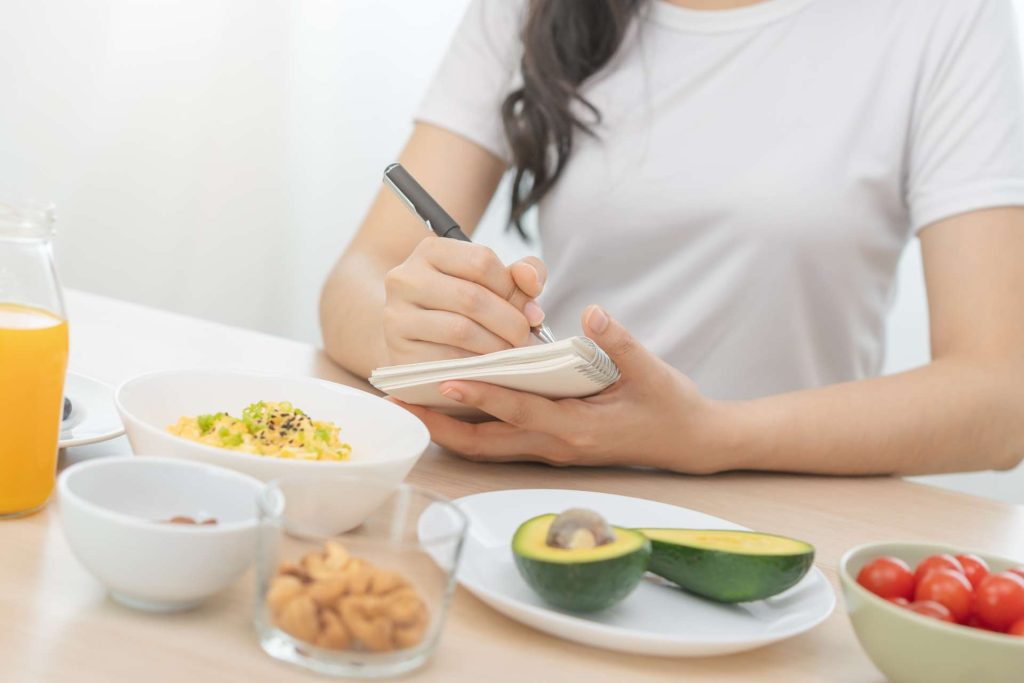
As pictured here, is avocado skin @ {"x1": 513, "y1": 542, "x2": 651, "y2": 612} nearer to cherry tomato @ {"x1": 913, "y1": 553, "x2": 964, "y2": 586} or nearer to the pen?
cherry tomato @ {"x1": 913, "y1": 553, "x2": 964, "y2": 586}

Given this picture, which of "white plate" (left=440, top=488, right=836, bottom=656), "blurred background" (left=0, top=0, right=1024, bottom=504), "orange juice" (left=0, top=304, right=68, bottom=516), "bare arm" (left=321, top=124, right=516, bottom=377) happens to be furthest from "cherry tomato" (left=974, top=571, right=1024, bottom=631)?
"blurred background" (left=0, top=0, right=1024, bottom=504)

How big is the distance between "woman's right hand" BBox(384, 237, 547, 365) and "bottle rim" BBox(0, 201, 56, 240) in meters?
0.36

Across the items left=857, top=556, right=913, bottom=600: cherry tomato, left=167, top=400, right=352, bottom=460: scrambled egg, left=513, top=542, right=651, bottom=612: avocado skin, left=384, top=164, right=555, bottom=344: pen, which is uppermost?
left=384, top=164, right=555, bottom=344: pen

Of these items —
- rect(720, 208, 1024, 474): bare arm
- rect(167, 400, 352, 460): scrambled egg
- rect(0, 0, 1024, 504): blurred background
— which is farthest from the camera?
rect(0, 0, 1024, 504): blurred background

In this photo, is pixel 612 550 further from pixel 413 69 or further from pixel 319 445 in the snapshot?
pixel 413 69

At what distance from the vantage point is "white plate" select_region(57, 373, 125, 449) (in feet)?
2.89

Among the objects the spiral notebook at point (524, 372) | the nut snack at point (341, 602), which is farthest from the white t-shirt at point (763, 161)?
the nut snack at point (341, 602)

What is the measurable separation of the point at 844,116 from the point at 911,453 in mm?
512

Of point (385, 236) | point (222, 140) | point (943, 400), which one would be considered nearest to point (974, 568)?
point (943, 400)

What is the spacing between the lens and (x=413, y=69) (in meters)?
3.00

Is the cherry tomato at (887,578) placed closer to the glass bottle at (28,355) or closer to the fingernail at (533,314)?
the fingernail at (533,314)

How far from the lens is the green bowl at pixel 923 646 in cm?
60

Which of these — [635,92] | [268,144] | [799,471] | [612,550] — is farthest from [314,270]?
[612,550]

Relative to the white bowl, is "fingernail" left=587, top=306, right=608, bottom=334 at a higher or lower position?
higher
